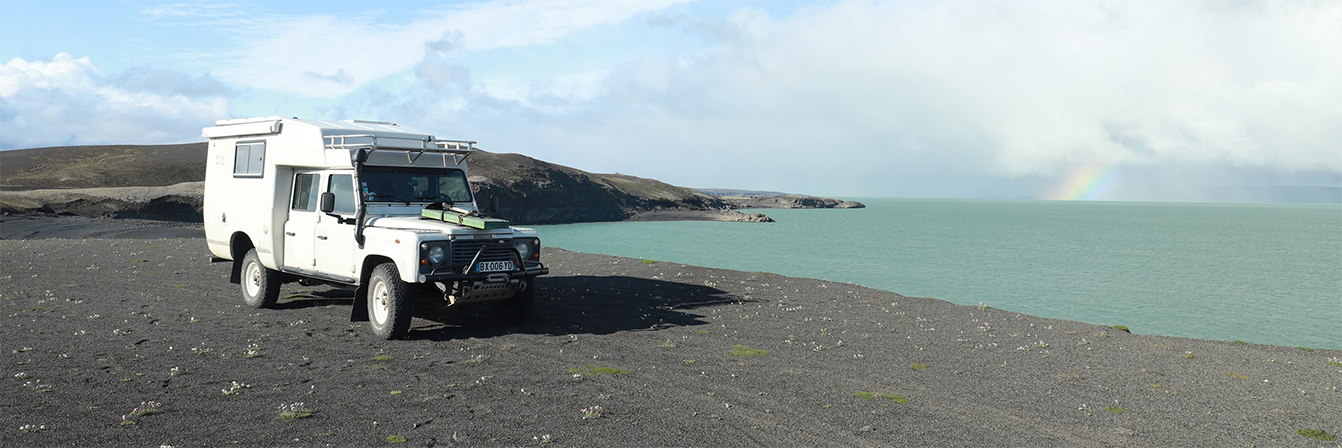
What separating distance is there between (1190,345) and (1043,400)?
663cm

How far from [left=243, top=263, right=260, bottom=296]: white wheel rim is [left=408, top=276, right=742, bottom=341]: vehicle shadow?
394 cm

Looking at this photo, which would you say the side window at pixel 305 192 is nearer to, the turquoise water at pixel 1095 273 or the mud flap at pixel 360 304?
the mud flap at pixel 360 304

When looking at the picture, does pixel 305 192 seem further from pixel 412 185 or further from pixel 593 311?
pixel 593 311

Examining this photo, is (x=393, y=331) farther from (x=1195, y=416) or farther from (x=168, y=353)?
(x=1195, y=416)

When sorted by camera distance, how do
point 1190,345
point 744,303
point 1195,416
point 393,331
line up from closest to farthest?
point 1195,416 < point 393,331 < point 1190,345 < point 744,303

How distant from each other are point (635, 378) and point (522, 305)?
462cm

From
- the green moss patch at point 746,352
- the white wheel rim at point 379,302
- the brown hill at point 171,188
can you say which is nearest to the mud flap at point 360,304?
the white wheel rim at point 379,302

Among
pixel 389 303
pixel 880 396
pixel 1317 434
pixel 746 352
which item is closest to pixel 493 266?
pixel 389 303

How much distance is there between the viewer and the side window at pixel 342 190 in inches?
579

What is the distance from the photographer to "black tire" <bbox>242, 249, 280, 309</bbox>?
55.3 ft

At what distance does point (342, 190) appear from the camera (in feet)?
48.9

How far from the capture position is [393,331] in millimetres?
13562

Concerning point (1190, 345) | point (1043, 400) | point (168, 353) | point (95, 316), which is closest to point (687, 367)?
point (1043, 400)

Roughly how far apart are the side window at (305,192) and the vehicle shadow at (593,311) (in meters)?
3.10
